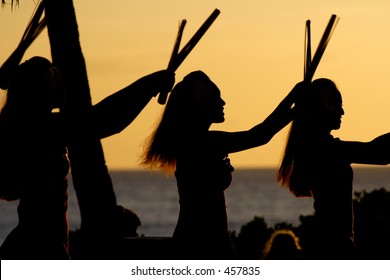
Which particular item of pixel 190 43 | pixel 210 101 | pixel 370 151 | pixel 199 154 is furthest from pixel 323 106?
pixel 190 43

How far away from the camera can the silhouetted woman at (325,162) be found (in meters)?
9.32

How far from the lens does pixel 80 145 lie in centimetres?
1312

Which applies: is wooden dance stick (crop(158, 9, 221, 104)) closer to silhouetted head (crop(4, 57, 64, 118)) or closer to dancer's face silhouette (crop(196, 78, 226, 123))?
dancer's face silhouette (crop(196, 78, 226, 123))

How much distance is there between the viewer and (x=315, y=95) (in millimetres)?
9547

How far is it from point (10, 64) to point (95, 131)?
1.28 m

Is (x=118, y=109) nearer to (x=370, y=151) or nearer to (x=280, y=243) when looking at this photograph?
(x=370, y=151)

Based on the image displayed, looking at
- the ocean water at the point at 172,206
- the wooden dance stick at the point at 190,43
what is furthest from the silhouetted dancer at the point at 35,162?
the ocean water at the point at 172,206

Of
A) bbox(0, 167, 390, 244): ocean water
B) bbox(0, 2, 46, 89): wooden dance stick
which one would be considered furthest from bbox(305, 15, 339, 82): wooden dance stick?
bbox(0, 167, 390, 244): ocean water

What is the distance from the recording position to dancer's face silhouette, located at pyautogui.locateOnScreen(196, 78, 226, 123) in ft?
29.9

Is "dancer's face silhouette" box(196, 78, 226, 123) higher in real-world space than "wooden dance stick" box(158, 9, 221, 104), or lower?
lower
